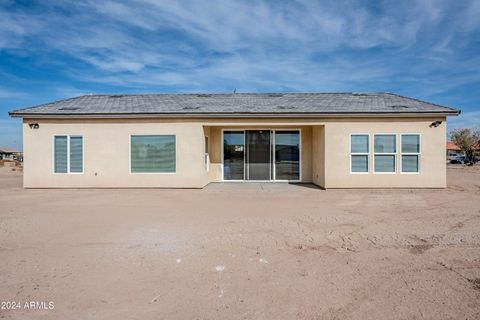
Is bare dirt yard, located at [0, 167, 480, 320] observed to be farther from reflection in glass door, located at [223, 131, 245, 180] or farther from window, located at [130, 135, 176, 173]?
reflection in glass door, located at [223, 131, 245, 180]

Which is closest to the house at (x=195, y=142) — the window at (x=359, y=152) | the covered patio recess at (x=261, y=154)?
the window at (x=359, y=152)

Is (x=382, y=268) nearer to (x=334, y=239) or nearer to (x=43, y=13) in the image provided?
(x=334, y=239)

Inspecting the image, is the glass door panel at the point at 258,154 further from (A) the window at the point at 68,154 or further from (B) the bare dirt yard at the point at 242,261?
(A) the window at the point at 68,154

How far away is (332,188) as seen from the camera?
1232 centimetres

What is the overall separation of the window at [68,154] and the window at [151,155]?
2088 millimetres

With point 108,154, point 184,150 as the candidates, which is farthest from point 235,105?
point 108,154

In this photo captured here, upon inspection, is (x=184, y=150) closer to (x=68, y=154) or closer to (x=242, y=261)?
(x=68, y=154)

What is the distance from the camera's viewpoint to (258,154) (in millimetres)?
14406

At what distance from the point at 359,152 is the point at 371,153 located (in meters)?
0.45

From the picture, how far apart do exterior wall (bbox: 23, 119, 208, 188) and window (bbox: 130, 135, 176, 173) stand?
191mm

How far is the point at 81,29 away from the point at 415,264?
48.2 feet

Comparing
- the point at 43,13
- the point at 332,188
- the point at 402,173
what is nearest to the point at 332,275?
the point at 332,188

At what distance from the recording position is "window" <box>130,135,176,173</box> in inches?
497

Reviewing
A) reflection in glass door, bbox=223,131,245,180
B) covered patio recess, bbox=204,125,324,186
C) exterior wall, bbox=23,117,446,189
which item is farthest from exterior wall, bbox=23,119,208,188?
reflection in glass door, bbox=223,131,245,180
